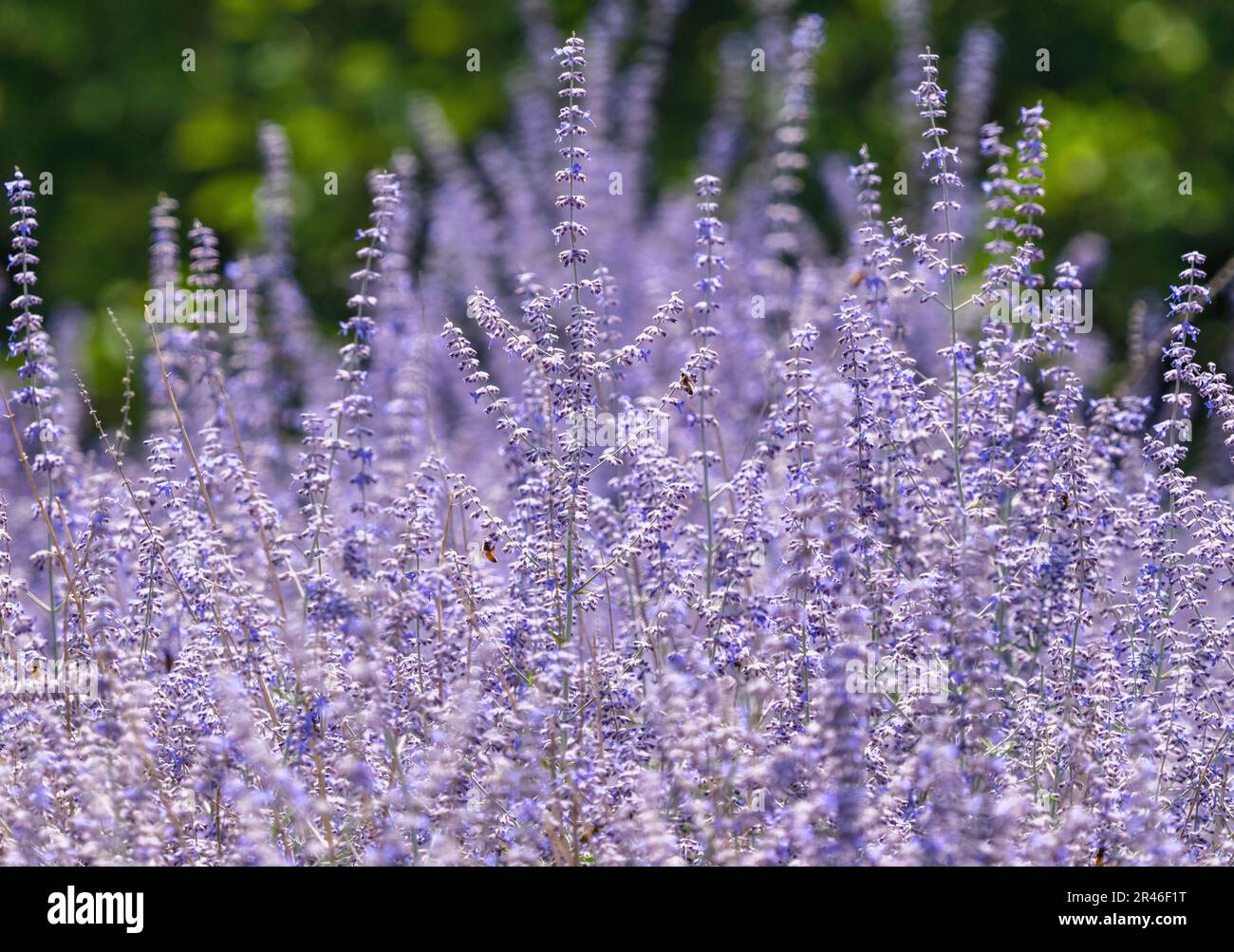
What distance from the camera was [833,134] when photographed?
32.8 feet

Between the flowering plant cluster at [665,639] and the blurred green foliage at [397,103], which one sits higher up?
the blurred green foliage at [397,103]

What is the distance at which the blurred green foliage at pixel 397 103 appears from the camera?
996cm

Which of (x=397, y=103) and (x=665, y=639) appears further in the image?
(x=397, y=103)

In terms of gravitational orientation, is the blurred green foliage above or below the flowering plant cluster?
above

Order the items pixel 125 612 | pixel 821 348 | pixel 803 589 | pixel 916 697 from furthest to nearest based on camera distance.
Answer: pixel 821 348
pixel 125 612
pixel 803 589
pixel 916 697

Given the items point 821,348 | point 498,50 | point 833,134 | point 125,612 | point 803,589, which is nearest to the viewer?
point 803,589

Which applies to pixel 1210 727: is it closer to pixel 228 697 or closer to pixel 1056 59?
pixel 228 697

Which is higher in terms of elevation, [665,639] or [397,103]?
[397,103]

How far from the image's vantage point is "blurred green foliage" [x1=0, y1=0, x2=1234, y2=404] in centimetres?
996

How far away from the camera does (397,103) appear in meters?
10.1

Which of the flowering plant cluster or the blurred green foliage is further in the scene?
the blurred green foliage

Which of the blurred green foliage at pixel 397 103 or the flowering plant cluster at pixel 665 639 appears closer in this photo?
the flowering plant cluster at pixel 665 639

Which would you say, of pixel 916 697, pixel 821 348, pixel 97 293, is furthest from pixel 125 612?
pixel 97 293
